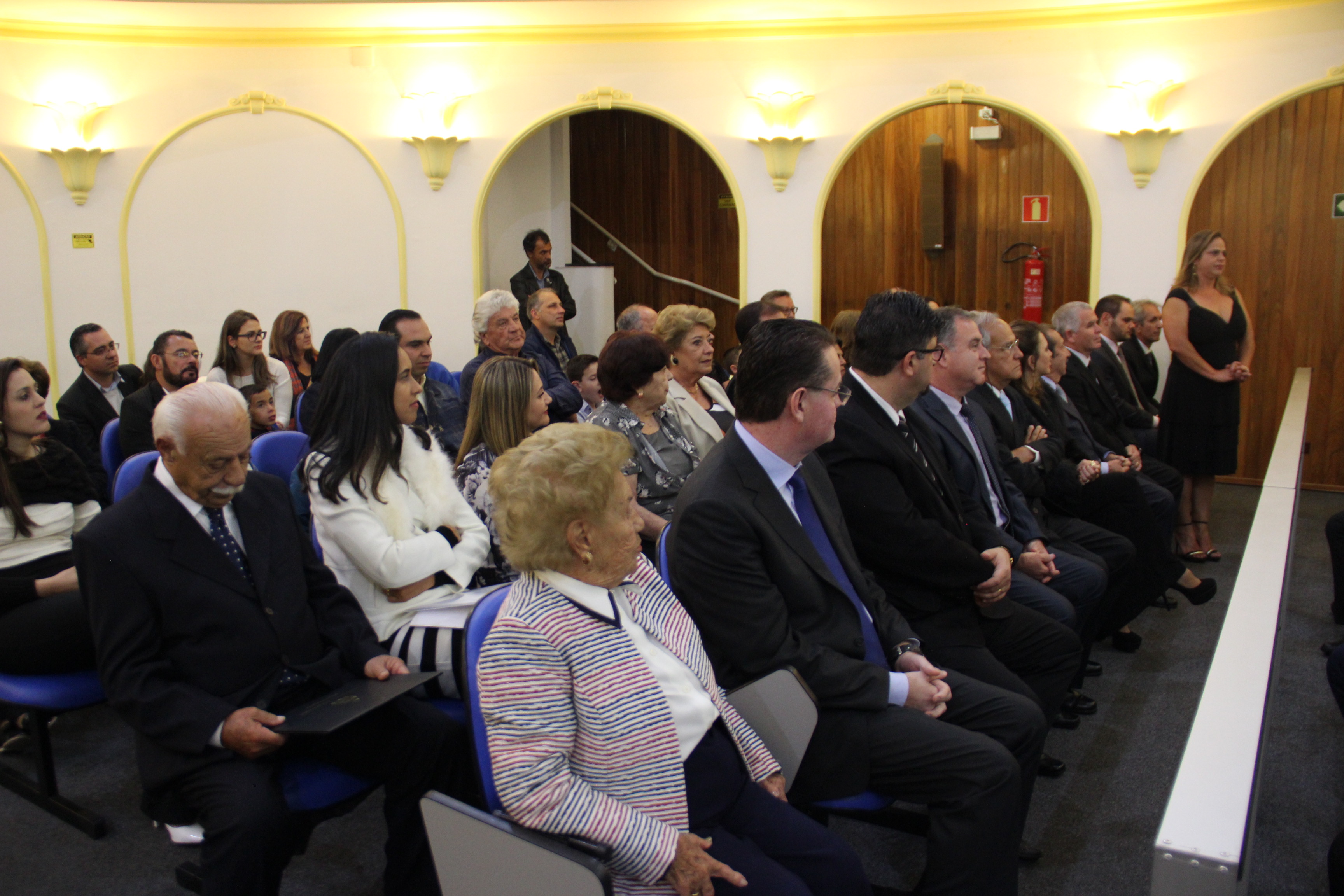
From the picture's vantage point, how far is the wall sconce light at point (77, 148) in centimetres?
704

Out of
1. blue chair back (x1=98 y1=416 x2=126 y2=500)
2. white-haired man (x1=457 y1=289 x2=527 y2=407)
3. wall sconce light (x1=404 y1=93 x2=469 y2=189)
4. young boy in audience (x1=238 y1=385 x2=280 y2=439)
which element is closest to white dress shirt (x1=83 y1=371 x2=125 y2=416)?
young boy in audience (x1=238 y1=385 x2=280 y2=439)

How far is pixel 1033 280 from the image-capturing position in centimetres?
823

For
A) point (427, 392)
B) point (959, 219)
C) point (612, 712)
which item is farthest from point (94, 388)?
point (959, 219)

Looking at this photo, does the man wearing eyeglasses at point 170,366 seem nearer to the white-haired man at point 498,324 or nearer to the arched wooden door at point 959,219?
the white-haired man at point 498,324

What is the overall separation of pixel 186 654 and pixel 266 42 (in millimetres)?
6484

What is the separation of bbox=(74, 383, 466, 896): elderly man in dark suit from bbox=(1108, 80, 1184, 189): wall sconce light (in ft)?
20.3

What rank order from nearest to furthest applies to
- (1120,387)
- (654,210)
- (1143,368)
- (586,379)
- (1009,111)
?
(586,379) < (1120,387) < (1143,368) < (1009,111) < (654,210)

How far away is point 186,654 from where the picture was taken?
6.73 ft

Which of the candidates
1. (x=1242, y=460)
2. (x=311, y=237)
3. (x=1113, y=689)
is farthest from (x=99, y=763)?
(x=1242, y=460)

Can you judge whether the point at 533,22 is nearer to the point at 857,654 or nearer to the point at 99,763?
the point at 99,763

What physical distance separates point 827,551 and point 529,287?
5.11 m

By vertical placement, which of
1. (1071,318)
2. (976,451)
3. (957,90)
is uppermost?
(957,90)

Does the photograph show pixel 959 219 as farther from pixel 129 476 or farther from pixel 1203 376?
pixel 129 476

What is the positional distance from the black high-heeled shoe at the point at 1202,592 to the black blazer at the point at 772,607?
2.69 m
